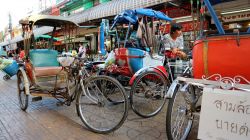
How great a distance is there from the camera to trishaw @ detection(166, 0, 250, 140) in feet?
7.18

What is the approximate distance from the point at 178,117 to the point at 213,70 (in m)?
0.83

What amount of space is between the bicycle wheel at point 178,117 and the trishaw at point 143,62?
1338 millimetres

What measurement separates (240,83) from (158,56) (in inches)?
110

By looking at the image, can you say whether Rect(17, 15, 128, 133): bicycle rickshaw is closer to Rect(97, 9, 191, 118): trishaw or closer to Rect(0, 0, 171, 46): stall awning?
Rect(97, 9, 191, 118): trishaw

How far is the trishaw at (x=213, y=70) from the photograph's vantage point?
2.19 metres

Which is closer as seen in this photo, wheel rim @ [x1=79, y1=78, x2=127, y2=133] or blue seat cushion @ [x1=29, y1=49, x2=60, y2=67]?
wheel rim @ [x1=79, y1=78, x2=127, y2=133]

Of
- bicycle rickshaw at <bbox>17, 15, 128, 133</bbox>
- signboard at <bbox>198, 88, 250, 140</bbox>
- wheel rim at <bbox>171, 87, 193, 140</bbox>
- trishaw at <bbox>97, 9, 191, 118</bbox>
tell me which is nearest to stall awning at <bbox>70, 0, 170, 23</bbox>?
trishaw at <bbox>97, 9, 191, 118</bbox>

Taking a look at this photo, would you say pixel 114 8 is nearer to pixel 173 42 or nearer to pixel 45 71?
pixel 173 42

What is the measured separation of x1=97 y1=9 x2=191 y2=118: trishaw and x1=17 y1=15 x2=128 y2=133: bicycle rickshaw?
0.47 m

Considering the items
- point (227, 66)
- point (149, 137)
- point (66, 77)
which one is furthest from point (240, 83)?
point (66, 77)

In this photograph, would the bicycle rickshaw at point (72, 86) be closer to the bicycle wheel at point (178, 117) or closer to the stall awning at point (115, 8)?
the bicycle wheel at point (178, 117)

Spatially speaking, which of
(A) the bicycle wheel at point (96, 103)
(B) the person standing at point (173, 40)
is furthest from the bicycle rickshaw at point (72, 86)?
(B) the person standing at point (173, 40)

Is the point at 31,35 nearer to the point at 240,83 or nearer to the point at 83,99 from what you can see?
the point at 83,99

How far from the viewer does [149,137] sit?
3.50 meters
